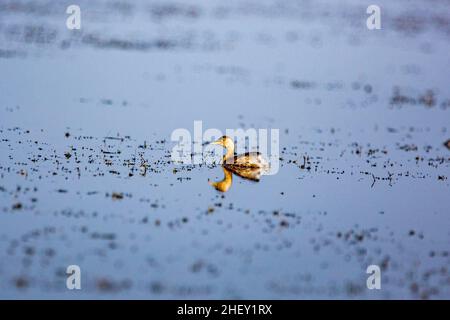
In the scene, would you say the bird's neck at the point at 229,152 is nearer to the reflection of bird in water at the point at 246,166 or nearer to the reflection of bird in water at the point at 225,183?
the reflection of bird in water at the point at 246,166

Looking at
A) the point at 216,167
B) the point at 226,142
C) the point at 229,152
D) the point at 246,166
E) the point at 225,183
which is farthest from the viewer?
the point at 226,142

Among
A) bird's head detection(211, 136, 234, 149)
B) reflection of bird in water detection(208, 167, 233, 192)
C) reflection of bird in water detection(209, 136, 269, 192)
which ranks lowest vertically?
reflection of bird in water detection(208, 167, 233, 192)

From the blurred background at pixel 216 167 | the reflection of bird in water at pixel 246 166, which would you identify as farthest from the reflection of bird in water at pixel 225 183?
the blurred background at pixel 216 167

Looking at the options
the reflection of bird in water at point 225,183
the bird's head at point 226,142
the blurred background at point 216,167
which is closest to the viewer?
the blurred background at point 216,167

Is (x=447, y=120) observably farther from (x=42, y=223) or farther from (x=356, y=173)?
(x=42, y=223)

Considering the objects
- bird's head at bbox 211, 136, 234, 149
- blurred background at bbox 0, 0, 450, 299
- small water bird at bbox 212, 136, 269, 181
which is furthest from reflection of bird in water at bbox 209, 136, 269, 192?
bird's head at bbox 211, 136, 234, 149

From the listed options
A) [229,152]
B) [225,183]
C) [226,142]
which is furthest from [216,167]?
[225,183]

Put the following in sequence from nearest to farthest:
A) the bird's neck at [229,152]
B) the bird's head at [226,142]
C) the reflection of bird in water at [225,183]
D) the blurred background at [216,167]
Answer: the blurred background at [216,167]
the reflection of bird in water at [225,183]
the bird's neck at [229,152]
the bird's head at [226,142]

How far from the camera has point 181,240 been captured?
948cm

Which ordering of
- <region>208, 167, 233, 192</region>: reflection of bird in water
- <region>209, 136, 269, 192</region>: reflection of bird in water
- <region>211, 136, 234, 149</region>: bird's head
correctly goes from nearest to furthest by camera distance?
1. <region>208, 167, 233, 192</region>: reflection of bird in water
2. <region>209, 136, 269, 192</region>: reflection of bird in water
3. <region>211, 136, 234, 149</region>: bird's head

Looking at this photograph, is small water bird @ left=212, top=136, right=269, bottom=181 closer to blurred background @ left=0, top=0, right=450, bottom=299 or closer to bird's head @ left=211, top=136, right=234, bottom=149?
blurred background @ left=0, top=0, right=450, bottom=299

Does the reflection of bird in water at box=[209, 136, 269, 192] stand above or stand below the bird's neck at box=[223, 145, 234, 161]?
below

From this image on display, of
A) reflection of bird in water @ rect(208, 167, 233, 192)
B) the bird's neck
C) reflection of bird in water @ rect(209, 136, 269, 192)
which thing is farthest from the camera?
the bird's neck

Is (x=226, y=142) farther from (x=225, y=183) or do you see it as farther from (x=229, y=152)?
(x=225, y=183)
